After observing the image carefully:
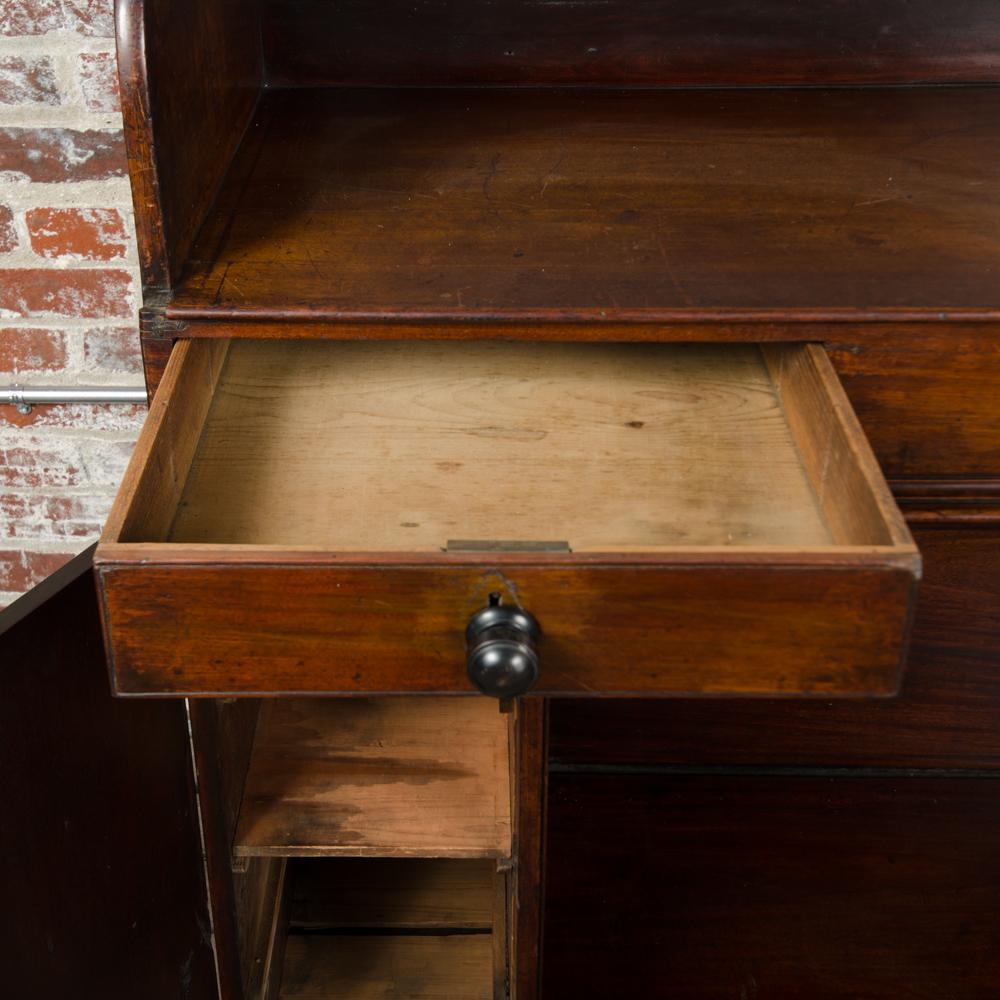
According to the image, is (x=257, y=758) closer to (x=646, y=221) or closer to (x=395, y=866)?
(x=395, y=866)

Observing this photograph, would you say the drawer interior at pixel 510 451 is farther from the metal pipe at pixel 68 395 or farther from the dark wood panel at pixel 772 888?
the metal pipe at pixel 68 395

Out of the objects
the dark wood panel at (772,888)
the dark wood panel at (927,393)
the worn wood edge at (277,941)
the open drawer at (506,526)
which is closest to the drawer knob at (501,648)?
the open drawer at (506,526)

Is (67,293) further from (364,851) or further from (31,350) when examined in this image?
(364,851)

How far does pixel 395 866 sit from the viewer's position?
1.67m

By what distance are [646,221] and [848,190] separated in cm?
Result: 22

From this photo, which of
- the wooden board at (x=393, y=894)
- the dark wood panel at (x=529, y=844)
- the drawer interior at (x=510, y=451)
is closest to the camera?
the drawer interior at (x=510, y=451)

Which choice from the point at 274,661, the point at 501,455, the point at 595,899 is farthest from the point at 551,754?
the point at 274,661

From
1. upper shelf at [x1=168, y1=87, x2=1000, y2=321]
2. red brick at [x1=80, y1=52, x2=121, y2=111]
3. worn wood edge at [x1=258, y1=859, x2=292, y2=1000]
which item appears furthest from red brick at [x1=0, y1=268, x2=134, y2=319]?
worn wood edge at [x1=258, y1=859, x2=292, y2=1000]

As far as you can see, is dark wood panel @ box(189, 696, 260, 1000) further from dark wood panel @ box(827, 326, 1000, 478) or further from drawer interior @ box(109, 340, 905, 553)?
dark wood panel @ box(827, 326, 1000, 478)

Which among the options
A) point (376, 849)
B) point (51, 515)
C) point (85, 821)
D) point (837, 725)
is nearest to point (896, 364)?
point (837, 725)

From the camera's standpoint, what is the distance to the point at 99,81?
1.39 metres

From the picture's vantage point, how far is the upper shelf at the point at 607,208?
0.88m

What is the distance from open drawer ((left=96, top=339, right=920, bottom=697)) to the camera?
2.27 feet

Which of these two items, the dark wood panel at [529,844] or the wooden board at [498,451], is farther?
the dark wood panel at [529,844]
